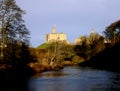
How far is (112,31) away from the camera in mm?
158250

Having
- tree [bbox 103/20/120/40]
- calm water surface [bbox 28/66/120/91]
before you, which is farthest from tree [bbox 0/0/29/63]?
tree [bbox 103/20/120/40]

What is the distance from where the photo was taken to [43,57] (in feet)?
295

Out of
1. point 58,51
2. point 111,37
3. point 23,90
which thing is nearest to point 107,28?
point 111,37

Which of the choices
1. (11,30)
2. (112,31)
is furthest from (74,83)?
(112,31)

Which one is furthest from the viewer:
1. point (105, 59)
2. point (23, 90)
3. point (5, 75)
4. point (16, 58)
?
point (105, 59)

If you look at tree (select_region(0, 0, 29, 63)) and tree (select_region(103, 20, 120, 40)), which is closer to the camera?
tree (select_region(0, 0, 29, 63))

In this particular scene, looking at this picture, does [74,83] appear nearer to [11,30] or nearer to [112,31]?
[11,30]

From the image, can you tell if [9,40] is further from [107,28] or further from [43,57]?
[107,28]

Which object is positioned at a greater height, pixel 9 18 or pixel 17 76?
pixel 9 18

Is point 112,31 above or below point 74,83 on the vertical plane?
above

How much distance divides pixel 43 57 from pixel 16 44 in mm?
35012

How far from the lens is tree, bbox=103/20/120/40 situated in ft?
510

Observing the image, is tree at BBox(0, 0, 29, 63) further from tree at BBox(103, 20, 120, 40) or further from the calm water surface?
tree at BBox(103, 20, 120, 40)

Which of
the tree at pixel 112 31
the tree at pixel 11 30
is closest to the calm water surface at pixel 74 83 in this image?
the tree at pixel 11 30
